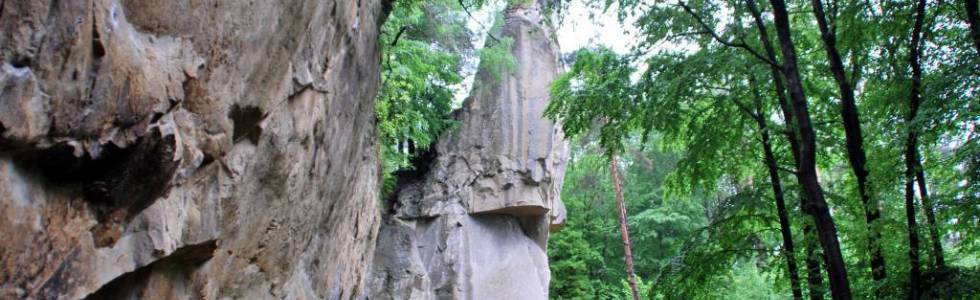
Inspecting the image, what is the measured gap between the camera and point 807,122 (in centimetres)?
562

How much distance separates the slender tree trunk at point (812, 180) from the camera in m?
5.40

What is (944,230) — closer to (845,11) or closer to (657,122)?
(845,11)

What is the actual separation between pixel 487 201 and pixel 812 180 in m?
8.52

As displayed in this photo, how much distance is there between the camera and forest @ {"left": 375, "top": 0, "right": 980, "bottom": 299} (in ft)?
17.9

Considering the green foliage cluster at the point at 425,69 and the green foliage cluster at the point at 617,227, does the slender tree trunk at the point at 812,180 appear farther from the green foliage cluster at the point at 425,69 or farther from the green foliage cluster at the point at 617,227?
the green foliage cluster at the point at 617,227

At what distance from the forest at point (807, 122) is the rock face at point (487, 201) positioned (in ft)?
6.56

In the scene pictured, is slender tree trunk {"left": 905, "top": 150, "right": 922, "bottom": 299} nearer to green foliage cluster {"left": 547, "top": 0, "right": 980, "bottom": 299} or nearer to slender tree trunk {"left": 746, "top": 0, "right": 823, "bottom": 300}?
green foliage cluster {"left": 547, "top": 0, "right": 980, "bottom": 299}

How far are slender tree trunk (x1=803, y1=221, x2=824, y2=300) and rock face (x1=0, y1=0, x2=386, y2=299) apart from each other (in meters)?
4.58

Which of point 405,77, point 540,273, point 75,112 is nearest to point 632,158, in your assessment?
point 540,273

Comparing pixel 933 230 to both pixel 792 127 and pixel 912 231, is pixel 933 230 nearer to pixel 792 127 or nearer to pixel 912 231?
pixel 912 231

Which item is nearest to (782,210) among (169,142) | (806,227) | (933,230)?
(806,227)

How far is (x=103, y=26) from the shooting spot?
3088 millimetres

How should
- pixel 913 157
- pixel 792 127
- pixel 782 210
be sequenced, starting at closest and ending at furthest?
pixel 913 157 → pixel 792 127 → pixel 782 210

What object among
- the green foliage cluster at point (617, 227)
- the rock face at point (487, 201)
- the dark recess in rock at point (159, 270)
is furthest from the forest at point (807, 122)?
the green foliage cluster at point (617, 227)
